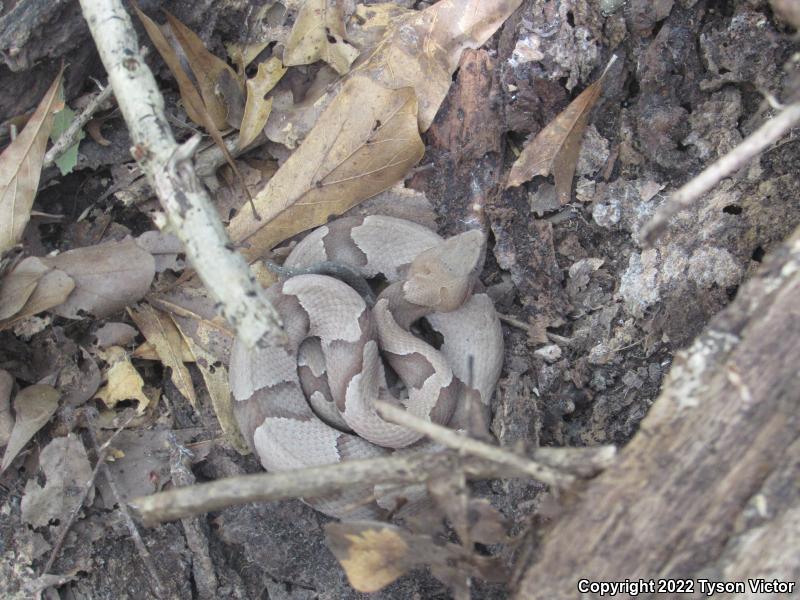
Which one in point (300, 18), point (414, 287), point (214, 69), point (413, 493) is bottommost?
point (413, 493)

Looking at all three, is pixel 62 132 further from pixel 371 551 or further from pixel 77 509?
→ pixel 371 551

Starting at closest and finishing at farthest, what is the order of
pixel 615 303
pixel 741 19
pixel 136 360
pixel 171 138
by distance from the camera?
pixel 171 138
pixel 741 19
pixel 615 303
pixel 136 360

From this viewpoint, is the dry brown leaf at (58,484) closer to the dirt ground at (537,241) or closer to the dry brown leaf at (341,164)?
the dirt ground at (537,241)

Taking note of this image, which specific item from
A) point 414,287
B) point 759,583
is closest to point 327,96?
point 414,287

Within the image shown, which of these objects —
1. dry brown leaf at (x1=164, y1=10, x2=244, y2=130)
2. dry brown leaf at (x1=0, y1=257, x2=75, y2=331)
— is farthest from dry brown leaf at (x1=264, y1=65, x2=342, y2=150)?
dry brown leaf at (x1=0, y1=257, x2=75, y2=331)

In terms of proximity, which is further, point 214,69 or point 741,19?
point 214,69

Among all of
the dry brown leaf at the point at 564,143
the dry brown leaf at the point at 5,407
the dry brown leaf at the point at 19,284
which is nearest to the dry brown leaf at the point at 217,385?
the dry brown leaf at the point at 19,284

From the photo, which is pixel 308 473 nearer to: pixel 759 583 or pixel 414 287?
pixel 759 583

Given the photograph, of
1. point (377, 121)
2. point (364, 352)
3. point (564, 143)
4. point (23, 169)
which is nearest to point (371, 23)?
point (377, 121)
